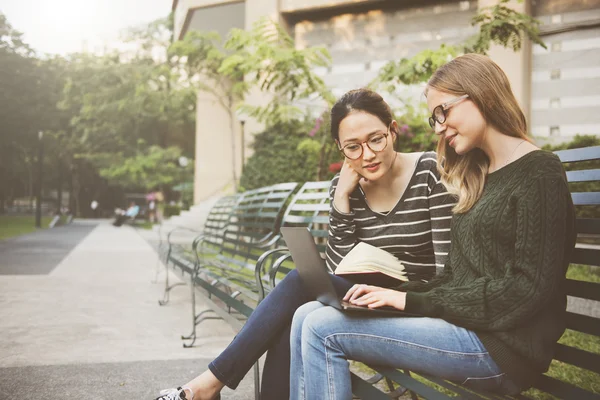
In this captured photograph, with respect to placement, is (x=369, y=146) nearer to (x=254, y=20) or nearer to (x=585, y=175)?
(x=585, y=175)

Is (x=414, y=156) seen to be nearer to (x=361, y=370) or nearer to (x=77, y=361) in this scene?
(x=361, y=370)

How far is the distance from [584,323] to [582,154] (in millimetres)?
564

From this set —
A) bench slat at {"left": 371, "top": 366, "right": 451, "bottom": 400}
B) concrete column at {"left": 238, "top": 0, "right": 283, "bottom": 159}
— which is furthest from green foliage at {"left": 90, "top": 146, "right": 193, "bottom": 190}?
bench slat at {"left": 371, "top": 366, "right": 451, "bottom": 400}

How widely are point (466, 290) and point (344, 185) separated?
3.13 feet

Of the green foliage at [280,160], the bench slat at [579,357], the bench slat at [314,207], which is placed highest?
the green foliage at [280,160]

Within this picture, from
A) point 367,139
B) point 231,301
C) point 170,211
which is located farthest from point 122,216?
point 367,139

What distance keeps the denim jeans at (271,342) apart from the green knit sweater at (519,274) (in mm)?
645

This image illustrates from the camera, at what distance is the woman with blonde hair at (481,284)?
1.71 metres

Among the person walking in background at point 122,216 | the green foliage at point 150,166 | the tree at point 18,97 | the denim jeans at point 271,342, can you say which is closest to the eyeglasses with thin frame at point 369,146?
the denim jeans at point 271,342

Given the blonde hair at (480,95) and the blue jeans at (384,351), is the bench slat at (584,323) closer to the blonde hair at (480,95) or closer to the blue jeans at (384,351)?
the blue jeans at (384,351)

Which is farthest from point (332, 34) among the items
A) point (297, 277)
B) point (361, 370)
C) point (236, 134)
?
point (297, 277)

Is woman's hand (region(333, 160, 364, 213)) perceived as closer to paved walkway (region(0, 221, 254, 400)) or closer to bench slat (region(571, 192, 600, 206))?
bench slat (region(571, 192, 600, 206))

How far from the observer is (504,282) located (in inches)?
68.9

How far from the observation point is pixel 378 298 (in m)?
1.93
